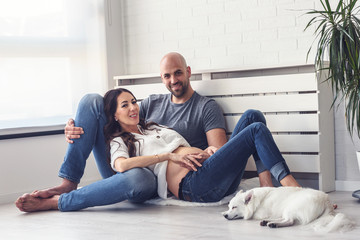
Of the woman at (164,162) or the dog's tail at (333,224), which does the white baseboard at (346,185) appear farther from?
the dog's tail at (333,224)

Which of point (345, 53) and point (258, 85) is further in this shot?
point (258, 85)

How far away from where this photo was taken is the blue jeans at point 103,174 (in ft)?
9.68

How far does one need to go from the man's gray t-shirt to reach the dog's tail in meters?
1.10

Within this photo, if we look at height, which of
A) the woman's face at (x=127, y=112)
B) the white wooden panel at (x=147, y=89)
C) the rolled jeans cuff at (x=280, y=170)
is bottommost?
the rolled jeans cuff at (x=280, y=170)

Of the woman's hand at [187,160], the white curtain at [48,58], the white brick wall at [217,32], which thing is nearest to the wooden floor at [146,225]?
the woman's hand at [187,160]

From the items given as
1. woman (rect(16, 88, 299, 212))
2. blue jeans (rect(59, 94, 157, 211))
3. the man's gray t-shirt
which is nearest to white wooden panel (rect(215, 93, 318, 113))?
the man's gray t-shirt

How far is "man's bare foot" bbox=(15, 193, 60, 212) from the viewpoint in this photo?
3.08m

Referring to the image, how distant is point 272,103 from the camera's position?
3.47m

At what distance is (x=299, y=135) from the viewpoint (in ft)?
11.1

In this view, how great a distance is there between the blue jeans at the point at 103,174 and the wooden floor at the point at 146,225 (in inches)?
3.0

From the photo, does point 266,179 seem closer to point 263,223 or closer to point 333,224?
point 263,223

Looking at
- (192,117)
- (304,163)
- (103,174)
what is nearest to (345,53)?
(304,163)

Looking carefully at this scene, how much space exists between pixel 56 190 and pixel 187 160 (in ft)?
2.71

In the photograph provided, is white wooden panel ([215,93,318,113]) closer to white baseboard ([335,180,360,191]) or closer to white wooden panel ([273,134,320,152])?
white wooden panel ([273,134,320,152])
